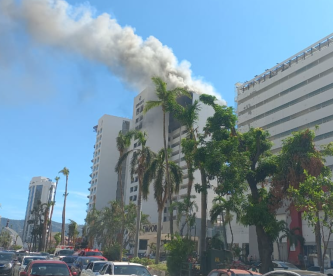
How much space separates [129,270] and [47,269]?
264cm

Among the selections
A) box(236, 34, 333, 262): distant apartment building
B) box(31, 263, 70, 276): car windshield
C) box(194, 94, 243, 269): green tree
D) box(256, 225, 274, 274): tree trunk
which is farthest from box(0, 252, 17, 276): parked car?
box(236, 34, 333, 262): distant apartment building

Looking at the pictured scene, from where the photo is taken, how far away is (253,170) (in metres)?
22.0

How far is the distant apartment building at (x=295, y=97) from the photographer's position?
59562 millimetres

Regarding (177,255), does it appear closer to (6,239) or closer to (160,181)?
(160,181)

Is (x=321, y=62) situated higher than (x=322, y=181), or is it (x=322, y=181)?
(x=321, y=62)

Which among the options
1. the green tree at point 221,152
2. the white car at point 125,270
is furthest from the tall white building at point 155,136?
the white car at point 125,270

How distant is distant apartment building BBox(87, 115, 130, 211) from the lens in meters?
106

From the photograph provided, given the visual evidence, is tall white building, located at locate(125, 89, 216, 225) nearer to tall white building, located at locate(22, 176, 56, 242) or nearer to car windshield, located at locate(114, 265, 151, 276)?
car windshield, located at locate(114, 265, 151, 276)

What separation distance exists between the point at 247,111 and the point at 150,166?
2042 inches

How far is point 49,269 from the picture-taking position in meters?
11.9

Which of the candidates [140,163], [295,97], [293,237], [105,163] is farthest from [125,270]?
[105,163]

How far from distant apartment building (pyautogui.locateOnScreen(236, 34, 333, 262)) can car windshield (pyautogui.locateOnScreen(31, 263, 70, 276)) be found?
4125 centimetres

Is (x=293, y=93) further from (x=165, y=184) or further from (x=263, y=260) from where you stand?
(x=263, y=260)

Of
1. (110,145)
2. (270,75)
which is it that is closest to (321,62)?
(270,75)
